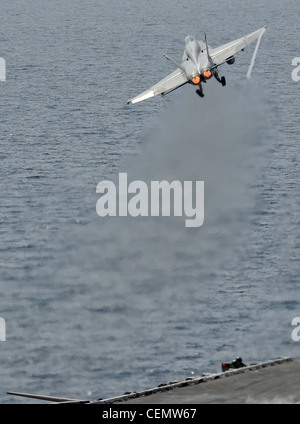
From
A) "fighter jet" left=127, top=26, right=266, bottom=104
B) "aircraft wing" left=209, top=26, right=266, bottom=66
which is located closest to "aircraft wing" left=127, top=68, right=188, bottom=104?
"fighter jet" left=127, top=26, right=266, bottom=104

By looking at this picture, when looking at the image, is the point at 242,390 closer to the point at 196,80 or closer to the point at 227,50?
the point at 196,80

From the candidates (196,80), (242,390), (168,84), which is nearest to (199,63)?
(196,80)

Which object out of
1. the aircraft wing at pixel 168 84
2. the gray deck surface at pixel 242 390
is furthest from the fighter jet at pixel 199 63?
the gray deck surface at pixel 242 390

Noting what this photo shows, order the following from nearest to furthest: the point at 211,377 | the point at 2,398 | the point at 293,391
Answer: the point at 293,391
the point at 211,377
the point at 2,398

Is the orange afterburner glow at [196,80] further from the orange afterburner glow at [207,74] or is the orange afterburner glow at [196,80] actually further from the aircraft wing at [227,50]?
the aircraft wing at [227,50]

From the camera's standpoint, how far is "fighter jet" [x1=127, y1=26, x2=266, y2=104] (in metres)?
158

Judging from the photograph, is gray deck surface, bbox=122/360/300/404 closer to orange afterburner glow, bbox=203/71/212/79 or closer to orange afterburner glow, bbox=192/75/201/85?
orange afterburner glow, bbox=192/75/201/85

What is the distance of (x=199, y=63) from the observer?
159000mm

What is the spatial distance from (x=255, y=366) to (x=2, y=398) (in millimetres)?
44897
